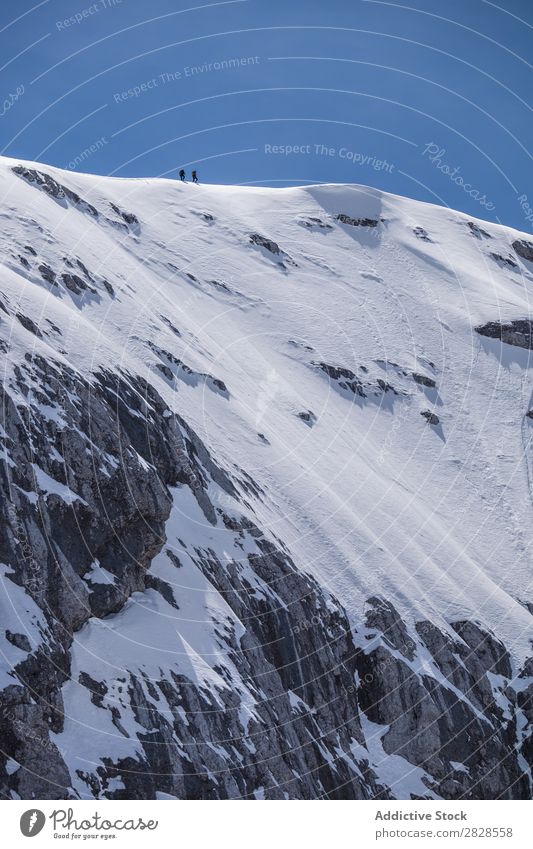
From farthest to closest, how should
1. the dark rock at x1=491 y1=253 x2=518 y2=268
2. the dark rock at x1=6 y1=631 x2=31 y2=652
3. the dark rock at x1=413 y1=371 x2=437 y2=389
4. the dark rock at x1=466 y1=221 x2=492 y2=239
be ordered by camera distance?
the dark rock at x1=466 y1=221 x2=492 y2=239 → the dark rock at x1=491 y1=253 x2=518 y2=268 → the dark rock at x1=413 y1=371 x2=437 y2=389 → the dark rock at x1=6 y1=631 x2=31 y2=652

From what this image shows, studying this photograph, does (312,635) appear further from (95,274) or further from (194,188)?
(194,188)

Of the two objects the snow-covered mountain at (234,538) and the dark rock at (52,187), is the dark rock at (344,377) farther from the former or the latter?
the dark rock at (52,187)

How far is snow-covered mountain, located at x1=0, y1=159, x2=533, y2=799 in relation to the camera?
3772cm

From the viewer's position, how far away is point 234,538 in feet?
161

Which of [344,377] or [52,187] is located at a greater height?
[344,377]

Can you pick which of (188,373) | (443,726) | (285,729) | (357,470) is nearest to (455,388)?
(357,470)

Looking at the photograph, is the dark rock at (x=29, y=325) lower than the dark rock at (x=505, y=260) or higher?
lower

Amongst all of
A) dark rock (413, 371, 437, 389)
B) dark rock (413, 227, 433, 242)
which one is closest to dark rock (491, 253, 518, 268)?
dark rock (413, 227, 433, 242)

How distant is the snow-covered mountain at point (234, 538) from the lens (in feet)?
124

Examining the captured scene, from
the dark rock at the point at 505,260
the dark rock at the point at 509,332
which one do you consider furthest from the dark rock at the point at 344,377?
the dark rock at the point at 505,260

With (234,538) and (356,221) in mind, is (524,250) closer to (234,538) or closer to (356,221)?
(356,221)

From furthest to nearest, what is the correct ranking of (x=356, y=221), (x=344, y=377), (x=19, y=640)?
1. (x=356, y=221)
2. (x=344, y=377)
3. (x=19, y=640)

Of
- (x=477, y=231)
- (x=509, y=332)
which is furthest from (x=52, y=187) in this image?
(x=477, y=231)

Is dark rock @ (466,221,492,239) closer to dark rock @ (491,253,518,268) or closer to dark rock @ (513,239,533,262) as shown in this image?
dark rock @ (513,239,533,262)
